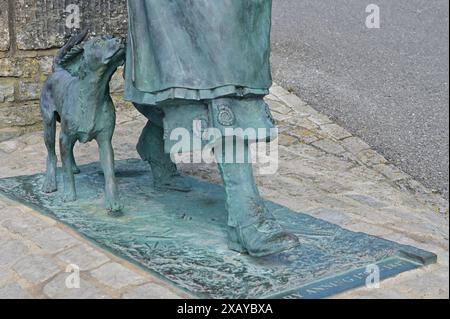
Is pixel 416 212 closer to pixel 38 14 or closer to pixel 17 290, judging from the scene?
pixel 17 290

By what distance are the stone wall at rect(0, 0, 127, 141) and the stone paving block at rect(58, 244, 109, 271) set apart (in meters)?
2.71

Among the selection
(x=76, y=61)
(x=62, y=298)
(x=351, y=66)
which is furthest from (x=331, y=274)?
(x=351, y=66)

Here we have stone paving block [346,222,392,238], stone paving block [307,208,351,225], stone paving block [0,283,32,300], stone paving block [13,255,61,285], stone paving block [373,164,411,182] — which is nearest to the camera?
stone paving block [0,283,32,300]

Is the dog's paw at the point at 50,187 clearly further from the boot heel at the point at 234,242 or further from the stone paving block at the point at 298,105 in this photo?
the stone paving block at the point at 298,105

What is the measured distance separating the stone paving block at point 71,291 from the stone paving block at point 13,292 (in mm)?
90

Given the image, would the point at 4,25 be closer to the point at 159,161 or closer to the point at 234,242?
the point at 159,161

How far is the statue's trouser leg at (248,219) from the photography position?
400 cm

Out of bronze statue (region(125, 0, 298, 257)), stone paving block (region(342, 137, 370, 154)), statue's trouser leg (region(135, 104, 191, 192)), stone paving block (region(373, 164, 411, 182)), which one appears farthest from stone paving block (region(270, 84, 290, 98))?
bronze statue (region(125, 0, 298, 257))

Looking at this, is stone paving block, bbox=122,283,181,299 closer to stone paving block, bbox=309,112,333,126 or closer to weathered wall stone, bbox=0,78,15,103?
weathered wall stone, bbox=0,78,15,103

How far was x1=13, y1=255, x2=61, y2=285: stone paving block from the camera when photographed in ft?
13.4

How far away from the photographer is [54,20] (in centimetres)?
683

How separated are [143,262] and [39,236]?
0.75 meters

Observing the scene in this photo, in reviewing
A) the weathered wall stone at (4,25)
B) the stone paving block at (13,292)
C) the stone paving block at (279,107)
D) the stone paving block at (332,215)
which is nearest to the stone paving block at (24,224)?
the stone paving block at (13,292)

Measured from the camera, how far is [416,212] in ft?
17.6
